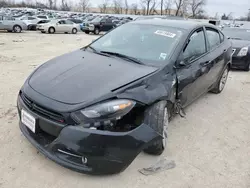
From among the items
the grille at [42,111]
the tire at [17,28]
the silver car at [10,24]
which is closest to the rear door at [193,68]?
the grille at [42,111]

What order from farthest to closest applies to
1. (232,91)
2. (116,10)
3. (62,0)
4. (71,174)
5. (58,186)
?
(62,0) → (116,10) → (232,91) → (71,174) → (58,186)

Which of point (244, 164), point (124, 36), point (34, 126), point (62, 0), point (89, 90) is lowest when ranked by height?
point (244, 164)

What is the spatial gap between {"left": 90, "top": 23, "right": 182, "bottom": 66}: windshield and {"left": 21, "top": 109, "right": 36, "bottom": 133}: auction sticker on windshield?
1410 millimetres

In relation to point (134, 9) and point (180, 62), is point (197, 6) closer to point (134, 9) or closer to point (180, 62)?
point (134, 9)

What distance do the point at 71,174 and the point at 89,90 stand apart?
85 centimetres

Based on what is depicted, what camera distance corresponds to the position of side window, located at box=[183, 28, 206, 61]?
3246mm

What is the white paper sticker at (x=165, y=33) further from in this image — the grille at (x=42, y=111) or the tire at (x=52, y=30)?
the tire at (x=52, y=30)

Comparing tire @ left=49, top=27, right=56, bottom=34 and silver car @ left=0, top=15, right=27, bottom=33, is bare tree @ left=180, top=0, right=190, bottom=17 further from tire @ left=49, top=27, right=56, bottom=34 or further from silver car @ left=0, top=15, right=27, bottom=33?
silver car @ left=0, top=15, right=27, bottom=33

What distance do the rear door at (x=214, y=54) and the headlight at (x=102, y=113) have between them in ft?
6.78

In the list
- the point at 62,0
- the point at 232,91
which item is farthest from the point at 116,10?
the point at 232,91

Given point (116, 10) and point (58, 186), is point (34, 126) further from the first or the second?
point (116, 10)

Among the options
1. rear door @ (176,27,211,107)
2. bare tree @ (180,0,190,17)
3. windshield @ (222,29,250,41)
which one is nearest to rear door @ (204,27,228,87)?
rear door @ (176,27,211,107)

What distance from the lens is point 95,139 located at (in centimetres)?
205

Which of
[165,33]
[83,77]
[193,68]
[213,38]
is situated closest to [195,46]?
[193,68]
